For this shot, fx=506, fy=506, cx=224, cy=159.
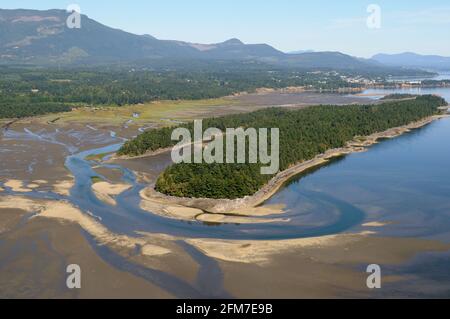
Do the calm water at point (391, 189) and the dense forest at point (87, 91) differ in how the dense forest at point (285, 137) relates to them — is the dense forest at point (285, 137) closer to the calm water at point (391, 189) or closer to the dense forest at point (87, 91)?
the calm water at point (391, 189)

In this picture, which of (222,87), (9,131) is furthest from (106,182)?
(222,87)

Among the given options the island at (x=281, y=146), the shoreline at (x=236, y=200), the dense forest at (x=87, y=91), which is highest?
the dense forest at (x=87, y=91)

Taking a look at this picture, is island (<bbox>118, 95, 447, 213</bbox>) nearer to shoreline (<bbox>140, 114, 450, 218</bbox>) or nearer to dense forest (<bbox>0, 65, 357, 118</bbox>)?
shoreline (<bbox>140, 114, 450, 218</bbox>)

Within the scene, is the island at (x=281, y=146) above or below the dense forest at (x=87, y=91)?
below

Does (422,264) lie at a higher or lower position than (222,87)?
lower

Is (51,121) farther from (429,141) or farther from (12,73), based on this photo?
(12,73)

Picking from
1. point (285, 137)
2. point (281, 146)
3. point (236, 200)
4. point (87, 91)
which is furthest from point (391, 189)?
point (87, 91)

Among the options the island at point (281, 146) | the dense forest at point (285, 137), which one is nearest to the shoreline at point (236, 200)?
the island at point (281, 146)

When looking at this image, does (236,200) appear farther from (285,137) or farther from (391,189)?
(285,137)
